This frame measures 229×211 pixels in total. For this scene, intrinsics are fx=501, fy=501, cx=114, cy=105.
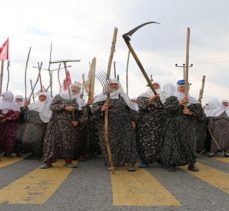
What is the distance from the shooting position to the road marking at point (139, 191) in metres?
6.02

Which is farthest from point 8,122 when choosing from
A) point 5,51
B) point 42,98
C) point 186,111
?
point 186,111

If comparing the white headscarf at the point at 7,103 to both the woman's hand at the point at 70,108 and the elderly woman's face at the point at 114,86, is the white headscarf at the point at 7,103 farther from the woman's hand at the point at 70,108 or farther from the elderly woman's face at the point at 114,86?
the elderly woman's face at the point at 114,86

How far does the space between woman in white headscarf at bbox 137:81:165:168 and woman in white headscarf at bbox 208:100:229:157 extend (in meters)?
3.85

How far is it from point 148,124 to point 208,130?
429 cm

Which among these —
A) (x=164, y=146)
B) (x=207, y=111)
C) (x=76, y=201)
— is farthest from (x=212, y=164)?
(x=76, y=201)

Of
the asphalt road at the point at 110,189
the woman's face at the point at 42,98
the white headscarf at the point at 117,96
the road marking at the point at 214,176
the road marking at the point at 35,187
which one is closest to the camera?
the asphalt road at the point at 110,189

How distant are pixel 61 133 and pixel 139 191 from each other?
3479mm

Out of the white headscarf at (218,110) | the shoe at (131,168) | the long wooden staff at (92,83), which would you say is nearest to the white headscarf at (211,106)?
the white headscarf at (218,110)

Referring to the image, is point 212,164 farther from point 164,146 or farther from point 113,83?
point 113,83

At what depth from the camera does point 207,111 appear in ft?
46.0

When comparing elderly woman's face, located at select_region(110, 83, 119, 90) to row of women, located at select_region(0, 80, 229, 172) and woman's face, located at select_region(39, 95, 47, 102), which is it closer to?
row of women, located at select_region(0, 80, 229, 172)

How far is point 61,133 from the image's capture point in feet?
32.9

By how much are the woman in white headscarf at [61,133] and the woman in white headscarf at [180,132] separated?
72.5 inches

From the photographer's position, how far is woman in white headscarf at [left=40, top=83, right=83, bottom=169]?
9.94 meters
